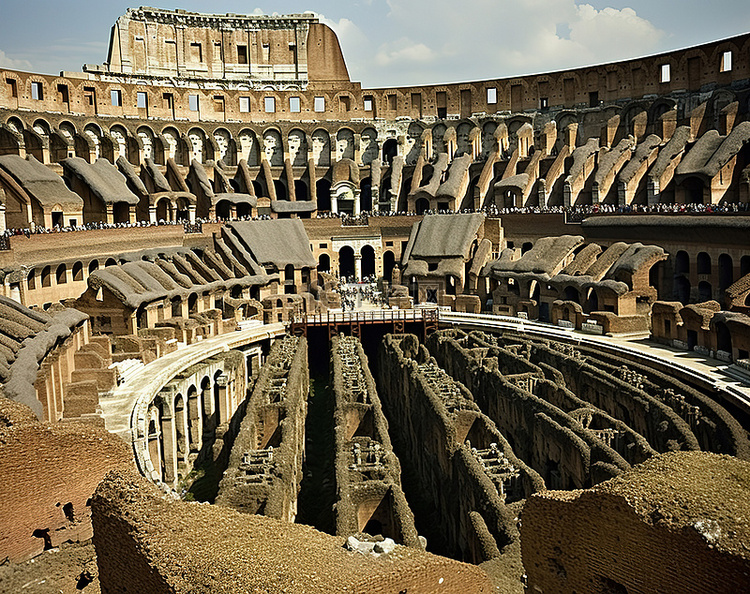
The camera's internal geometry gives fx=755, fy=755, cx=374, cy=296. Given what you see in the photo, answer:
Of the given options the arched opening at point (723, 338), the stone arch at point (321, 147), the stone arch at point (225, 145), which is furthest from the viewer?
the stone arch at point (321, 147)

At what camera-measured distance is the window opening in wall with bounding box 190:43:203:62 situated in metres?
61.6

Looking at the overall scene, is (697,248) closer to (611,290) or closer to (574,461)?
(611,290)

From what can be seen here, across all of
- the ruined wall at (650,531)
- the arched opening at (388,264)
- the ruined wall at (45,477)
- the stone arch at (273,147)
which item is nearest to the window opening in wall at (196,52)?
the stone arch at (273,147)

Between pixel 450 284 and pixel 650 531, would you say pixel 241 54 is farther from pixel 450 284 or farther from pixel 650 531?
pixel 650 531

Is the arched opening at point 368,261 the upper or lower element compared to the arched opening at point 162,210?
lower

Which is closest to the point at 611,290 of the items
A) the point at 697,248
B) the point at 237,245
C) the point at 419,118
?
the point at 697,248

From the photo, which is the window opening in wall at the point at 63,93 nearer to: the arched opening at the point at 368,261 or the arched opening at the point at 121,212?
the arched opening at the point at 121,212

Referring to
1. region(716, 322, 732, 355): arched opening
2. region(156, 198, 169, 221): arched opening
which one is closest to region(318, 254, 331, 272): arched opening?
region(156, 198, 169, 221): arched opening

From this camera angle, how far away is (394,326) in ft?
128

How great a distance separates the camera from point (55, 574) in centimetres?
1197

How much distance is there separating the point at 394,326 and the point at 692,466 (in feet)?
97.3

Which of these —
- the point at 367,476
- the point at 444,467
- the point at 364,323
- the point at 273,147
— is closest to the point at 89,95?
the point at 273,147

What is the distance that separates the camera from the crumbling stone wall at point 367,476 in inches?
580

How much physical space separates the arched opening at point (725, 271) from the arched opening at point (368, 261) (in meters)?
23.9
